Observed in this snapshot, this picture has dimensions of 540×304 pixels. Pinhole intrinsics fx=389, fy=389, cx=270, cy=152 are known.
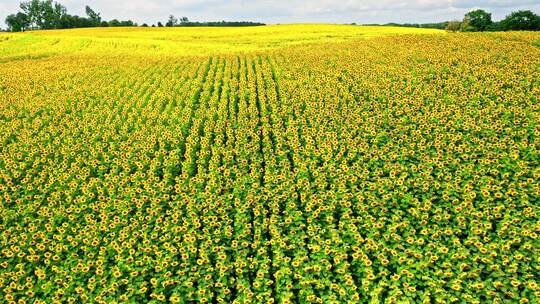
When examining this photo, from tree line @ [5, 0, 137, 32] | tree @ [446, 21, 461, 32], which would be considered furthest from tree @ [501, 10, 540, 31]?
tree line @ [5, 0, 137, 32]

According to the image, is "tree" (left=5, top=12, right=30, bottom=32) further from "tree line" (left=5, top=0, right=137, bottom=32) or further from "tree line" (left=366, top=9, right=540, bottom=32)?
"tree line" (left=366, top=9, right=540, bottom=32)

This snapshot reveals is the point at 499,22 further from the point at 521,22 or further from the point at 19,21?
the point at 19,21

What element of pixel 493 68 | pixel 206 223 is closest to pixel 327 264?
pixel 206 223

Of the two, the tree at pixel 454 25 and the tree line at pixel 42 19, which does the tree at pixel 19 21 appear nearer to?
the tree line at pixel 42 19

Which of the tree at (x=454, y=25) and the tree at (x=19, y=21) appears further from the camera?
the tree at (x=19, y=21)

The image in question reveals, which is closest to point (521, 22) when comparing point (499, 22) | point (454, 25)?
point (499, 22)

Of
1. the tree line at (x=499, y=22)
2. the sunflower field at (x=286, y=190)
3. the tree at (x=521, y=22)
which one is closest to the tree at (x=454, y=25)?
the tree line at (x=499, y=22)

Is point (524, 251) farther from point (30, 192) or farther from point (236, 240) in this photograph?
point (30, 192)
